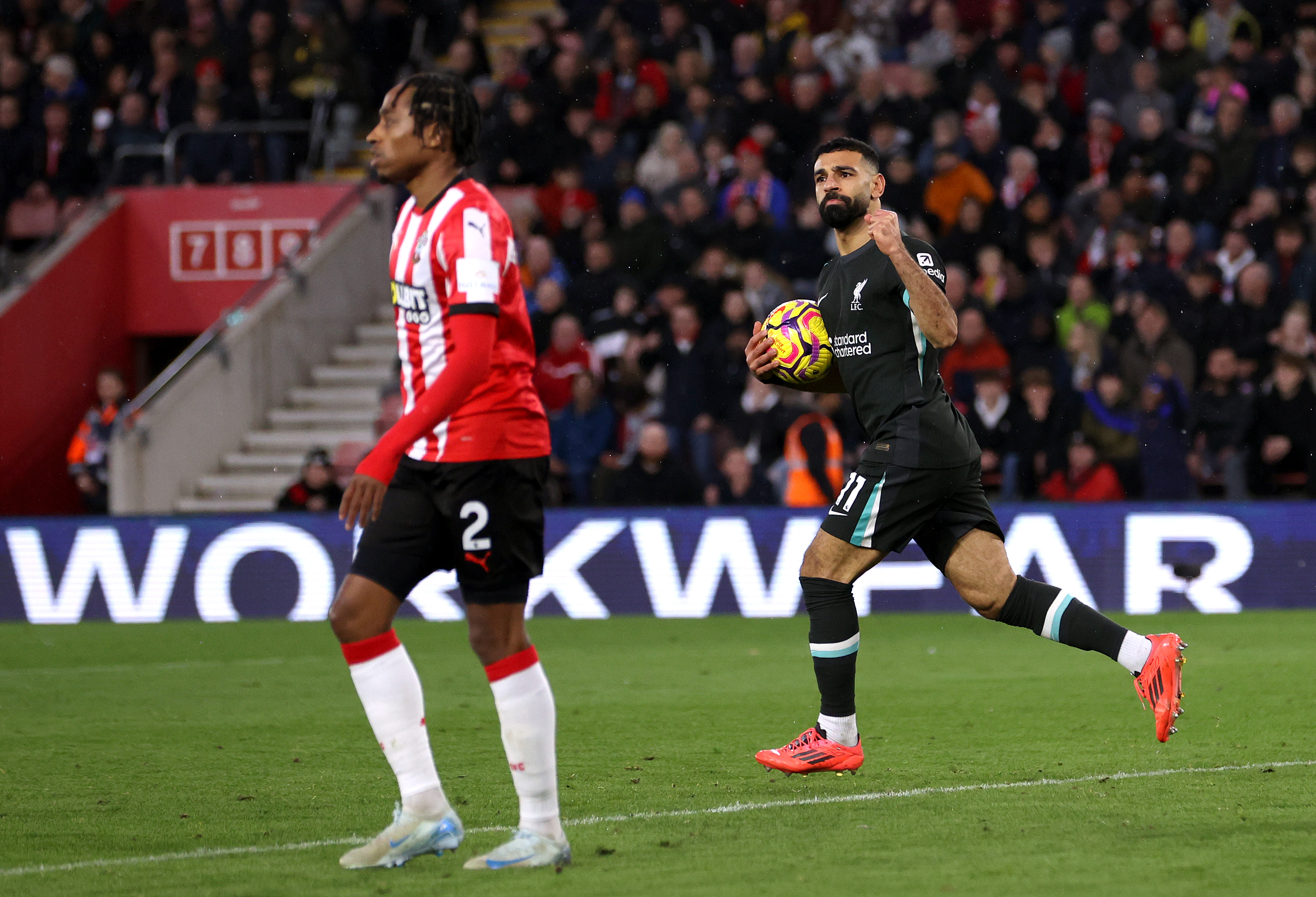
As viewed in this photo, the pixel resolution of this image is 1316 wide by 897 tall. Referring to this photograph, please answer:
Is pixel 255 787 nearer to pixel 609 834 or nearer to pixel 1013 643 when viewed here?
pixel 609 834

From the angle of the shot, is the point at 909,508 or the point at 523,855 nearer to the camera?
the point at 523,855

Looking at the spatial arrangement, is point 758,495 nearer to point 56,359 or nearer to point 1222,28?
point 1222,28

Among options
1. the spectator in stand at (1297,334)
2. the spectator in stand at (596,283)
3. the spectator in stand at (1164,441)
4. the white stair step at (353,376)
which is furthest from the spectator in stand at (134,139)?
the spectator in stand at (1297,334)

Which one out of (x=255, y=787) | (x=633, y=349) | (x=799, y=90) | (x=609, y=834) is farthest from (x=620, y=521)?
(x=609, y=834)

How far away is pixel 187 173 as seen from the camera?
19125 mm

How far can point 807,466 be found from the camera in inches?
543

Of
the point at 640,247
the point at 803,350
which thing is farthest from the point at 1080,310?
the point at 803,350

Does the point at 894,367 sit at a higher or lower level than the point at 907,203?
lower

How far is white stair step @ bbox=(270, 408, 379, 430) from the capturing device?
17.6m

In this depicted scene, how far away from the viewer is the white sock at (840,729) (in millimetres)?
6121

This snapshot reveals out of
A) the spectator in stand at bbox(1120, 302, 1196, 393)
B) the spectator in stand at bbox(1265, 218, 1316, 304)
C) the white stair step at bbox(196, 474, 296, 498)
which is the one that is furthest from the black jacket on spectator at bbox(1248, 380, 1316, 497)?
the white stair step at bbox(196, 474, 296, 498)

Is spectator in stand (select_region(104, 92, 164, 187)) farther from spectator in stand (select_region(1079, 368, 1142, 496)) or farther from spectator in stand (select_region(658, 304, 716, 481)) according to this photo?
spectator in stand (select_region(1079, 368, 1142, 496))

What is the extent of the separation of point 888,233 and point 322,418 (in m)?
12.6

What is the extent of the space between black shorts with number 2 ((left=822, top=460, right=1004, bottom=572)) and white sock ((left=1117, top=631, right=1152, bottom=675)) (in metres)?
0.56
